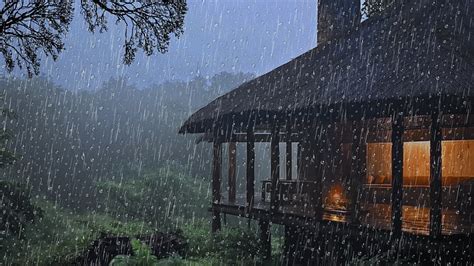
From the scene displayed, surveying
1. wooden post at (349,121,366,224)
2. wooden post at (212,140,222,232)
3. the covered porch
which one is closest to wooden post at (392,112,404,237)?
the covered porch

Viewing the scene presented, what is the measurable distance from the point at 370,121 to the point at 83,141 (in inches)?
1402

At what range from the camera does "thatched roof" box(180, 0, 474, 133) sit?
332 inches

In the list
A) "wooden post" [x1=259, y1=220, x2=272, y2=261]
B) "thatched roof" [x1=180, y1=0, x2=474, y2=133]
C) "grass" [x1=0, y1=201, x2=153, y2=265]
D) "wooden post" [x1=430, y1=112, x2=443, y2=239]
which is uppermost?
"thatched roof" [x1=180, y1=0, x2=474, y2=133]

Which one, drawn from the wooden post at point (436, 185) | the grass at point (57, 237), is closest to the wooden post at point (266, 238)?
the grass at point (57, 237)

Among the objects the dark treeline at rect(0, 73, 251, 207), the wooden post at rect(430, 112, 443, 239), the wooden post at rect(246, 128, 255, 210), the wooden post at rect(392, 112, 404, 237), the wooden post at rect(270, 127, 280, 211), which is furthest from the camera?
the dark treeline at rect(0, 73, 251, 207)

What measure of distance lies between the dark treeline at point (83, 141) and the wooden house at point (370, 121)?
20.1 metres

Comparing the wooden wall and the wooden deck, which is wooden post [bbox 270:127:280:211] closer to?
the wooden deck

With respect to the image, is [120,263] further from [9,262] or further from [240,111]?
[9,262]

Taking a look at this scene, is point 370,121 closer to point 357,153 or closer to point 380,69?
point 357,153

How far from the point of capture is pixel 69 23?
4309 mm

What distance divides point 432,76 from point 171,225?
17.7 meters

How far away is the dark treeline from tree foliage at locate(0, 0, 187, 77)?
2574 centimetres

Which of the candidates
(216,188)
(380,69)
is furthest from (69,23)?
(216,188)

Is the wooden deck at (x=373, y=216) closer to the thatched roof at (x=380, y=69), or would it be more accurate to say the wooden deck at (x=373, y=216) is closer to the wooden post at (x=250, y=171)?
the wooden post at (x=250, y=171)
